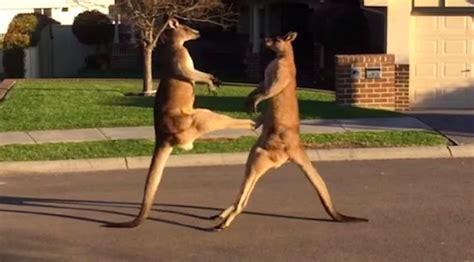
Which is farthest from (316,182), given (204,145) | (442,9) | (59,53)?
(59,53)

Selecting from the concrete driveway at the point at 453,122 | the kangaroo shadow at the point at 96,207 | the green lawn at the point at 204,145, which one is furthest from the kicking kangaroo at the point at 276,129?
the concrete driveway at the point at 453,122

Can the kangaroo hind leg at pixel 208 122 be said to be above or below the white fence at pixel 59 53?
above

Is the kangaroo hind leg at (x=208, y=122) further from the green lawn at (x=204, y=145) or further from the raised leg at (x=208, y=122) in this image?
the green lawn at (x=204, y=145)

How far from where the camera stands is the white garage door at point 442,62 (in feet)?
70.4

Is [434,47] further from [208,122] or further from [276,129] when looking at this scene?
[208,122]

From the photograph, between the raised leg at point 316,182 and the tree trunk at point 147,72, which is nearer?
the raised leg at point 316,182

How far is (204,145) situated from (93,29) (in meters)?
22.8

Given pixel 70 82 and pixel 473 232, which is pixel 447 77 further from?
pixel 473 232

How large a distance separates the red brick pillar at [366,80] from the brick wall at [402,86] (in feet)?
0.79

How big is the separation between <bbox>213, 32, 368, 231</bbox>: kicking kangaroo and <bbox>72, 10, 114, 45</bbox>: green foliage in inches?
1094

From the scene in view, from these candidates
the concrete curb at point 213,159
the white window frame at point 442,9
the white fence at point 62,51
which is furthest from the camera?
the white fence at point 62,51

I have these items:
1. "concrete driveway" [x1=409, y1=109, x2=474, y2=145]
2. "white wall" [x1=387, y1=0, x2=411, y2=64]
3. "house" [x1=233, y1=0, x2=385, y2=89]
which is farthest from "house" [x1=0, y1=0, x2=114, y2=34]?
"concrete driveway" [x1=409, y1=109, x2=474, y2=145]

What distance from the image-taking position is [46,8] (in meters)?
45.3

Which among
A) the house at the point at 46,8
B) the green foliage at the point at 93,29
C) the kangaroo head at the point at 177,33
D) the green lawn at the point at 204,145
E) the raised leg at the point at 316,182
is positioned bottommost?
the green lawn at the point at 204,145
